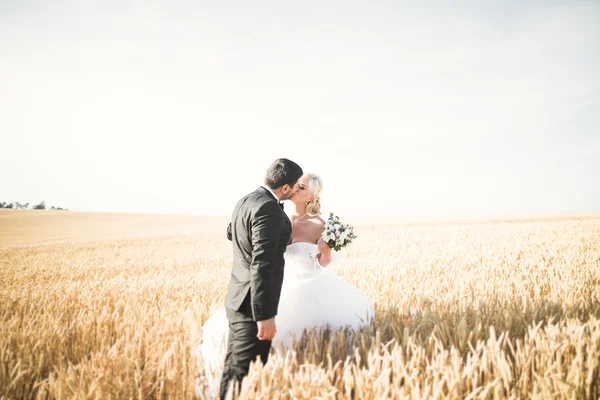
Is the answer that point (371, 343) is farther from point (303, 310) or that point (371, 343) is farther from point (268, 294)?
point (268, 294)

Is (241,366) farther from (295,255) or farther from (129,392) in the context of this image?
(295,255)

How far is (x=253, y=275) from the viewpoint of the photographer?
261 cm

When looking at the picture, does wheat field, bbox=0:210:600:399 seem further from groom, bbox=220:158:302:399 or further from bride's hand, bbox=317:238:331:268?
bride's hand, bbox=317:238:331:268

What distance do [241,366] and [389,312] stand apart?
2180 millimetres

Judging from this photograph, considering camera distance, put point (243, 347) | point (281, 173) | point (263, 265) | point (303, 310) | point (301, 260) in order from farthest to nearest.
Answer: point (301, 260), point (303, 310), point (281, 173), point (243, 347), point (263, 265)

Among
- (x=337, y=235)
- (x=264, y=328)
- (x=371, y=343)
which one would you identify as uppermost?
(x=337, y=235)

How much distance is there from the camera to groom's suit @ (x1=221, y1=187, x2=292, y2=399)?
260cm

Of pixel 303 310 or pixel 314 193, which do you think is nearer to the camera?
pixel 303 310

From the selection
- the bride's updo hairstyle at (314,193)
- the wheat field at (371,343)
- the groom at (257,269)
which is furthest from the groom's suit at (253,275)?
the bride's updo hairstyle at (314,193)

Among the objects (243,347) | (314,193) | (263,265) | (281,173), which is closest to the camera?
(263,265)

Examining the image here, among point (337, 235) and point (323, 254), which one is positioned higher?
point (337, 235)

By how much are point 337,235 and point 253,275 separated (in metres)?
1.60

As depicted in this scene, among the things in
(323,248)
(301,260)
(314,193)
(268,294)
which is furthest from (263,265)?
(314,193)

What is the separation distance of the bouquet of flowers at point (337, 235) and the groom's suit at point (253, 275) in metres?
1.12
